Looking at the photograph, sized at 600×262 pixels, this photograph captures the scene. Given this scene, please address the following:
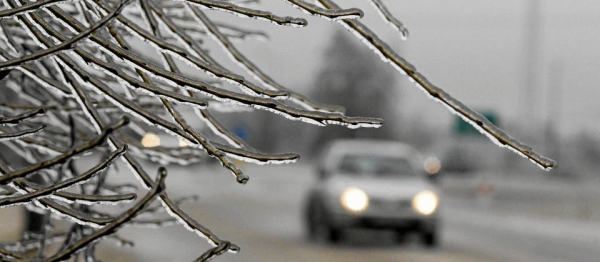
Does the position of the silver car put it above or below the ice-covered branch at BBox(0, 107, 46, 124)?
above

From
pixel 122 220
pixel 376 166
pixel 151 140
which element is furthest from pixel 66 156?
pixel 376 166

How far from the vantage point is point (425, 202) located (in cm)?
1566

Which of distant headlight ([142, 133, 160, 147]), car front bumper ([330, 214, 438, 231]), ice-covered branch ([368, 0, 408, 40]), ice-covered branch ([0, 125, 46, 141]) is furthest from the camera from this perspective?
car front bumper ([330, 214, 438, 231])

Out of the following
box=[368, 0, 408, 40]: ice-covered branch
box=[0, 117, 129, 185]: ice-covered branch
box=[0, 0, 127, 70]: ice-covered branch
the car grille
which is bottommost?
box=[0, 117, 129, 185]: ice-covered branch

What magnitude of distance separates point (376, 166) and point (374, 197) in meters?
0.97

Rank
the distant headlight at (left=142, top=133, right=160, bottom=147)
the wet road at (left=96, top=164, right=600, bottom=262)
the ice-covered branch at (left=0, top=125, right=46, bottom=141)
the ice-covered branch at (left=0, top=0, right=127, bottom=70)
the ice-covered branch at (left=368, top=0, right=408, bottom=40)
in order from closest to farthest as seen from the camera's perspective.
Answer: the ice-covered branch at (left=0, top=0, right=127, bottom=70)
the ice-covered branch at (left=0, top=125, right=46, bottom=141)
the ice-covered branch at (left=368, top=0, right=408, bottom=40)
the distant headlight at (left=142, top=133, right=160, bottom=147)
the wet road at (left=96, top=164, right=600, bottom=262)

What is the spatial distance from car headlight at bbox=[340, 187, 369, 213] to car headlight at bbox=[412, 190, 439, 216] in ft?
2.25

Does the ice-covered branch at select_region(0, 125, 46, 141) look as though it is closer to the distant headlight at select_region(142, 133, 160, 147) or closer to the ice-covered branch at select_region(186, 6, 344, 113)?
the ice-covered branch at select_region(186, 6, 344, 113)

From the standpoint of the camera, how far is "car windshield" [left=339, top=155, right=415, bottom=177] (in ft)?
53.6

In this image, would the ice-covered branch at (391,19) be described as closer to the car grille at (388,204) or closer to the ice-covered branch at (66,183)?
the ice-covered branch at (66,183)

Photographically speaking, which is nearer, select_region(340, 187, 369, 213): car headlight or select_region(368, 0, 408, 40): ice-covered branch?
select_region(368, 0, 408, 40): ice-covered branch

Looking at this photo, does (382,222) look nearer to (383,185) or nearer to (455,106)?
(383,185)

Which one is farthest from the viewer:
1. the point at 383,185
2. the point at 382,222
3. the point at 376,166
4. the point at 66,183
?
the point at 376,166

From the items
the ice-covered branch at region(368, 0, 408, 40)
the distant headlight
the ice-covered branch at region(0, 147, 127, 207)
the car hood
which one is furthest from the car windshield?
the ice-covered branch at region(0, 147, 127, 207)
